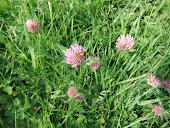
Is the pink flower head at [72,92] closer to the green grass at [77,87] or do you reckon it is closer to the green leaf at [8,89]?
the green grass at [77,87]

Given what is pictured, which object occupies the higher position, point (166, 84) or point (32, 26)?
point (32, 26)

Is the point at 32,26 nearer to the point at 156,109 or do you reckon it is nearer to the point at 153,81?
the point at 153,81

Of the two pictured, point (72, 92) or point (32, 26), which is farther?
point (32, 26)

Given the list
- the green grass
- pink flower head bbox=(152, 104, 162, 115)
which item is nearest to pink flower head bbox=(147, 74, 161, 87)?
the green grass

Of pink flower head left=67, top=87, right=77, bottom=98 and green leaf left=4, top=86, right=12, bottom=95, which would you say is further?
green leaf left=4, top=86, right=12, bottom=95

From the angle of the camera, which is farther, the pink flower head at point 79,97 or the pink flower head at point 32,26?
the pink flower head at point 32,26

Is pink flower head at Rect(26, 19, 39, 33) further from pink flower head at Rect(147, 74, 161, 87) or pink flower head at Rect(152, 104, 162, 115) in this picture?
pink flower head at Rect(152, 104, 162, 115)

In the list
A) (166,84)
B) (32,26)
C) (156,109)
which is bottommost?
(156,109)

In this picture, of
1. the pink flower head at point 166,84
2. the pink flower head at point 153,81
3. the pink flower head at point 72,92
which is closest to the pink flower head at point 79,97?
the pink flower head at point 72,92

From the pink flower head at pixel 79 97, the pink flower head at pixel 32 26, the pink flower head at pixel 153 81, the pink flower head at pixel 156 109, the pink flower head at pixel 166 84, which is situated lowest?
the pink flower head at pixel 156 109

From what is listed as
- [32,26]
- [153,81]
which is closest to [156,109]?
[153,81]

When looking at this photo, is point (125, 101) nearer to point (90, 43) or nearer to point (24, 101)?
point (90, 43)
